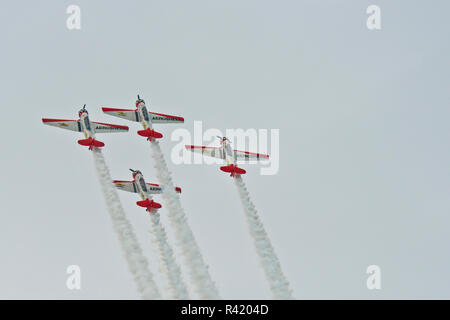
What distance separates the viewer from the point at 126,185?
643 feet

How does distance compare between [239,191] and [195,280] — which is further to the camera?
[239,191]

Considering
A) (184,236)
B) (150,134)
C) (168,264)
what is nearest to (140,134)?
(150,134)

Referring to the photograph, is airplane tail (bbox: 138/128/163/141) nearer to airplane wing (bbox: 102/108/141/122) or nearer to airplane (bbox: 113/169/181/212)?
airplane wing (bbox: 102/108/141/122)

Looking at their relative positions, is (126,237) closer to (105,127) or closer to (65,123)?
(105,127)

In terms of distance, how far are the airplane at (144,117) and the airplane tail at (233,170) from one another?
1157cm

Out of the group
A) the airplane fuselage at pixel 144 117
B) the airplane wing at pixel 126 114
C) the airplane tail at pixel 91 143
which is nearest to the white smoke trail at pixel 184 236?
the airplane fuselage at pixel 144 117

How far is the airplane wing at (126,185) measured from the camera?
195 m

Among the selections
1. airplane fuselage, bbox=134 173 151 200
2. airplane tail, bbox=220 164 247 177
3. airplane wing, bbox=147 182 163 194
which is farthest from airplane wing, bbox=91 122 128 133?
airplane tail, bbox=220 164 247 177

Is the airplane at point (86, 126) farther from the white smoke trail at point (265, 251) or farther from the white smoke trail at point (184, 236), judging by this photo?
the white smoke trail at point (265, 251)
